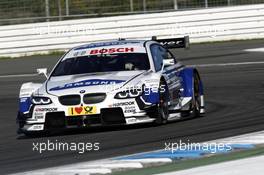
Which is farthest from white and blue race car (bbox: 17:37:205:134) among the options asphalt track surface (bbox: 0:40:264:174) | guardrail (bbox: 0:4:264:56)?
guardrail (bbox: 0:4:264:56)

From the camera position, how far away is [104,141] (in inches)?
431

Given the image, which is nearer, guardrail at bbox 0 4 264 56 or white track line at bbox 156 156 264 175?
white track line at bbox 156 156 264 175

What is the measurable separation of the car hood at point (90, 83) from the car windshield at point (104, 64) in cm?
32

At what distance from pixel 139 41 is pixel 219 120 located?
194 cm

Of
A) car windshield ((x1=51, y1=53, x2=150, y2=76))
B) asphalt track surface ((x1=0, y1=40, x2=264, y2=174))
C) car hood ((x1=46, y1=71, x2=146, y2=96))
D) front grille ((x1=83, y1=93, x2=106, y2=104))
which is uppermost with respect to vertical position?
car windshield ((x1=51, y1=53, x2=150, y2=76))

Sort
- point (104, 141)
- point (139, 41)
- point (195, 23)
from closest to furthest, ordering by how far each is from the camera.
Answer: point (104, 141), point (139, 41), point (195, 23)

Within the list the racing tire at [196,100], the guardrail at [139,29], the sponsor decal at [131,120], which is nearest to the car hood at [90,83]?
the sponsor decal at [131,120]

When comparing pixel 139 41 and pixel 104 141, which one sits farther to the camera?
pixel 139 41

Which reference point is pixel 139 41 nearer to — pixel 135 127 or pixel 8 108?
pixel 135 127

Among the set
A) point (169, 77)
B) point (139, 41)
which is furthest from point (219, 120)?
point (139, 41)

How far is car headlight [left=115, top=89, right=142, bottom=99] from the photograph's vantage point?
1165 centimetres

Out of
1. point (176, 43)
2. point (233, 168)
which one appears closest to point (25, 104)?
point (176, 43)

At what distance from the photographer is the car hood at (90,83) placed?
11711mm

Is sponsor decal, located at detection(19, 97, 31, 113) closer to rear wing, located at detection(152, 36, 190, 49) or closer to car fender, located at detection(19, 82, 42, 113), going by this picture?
car fender, located at detection(19, 82, 42, 113)
